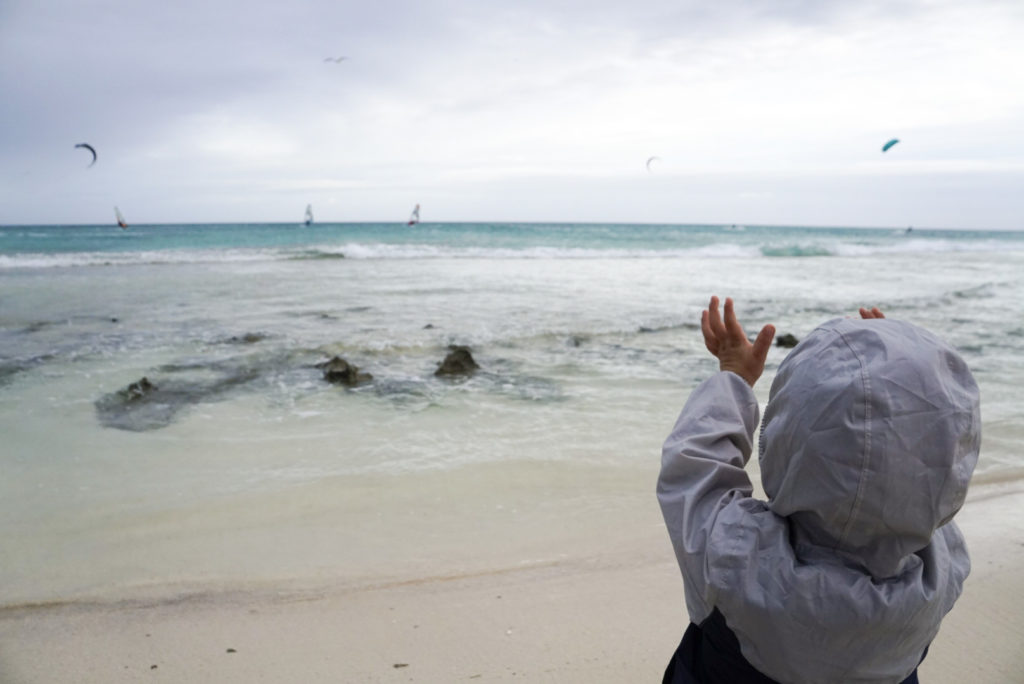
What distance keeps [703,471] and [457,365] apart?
5261 millimetres

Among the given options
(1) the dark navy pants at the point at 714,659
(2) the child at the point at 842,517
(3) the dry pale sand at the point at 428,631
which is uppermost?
(2) the child at the point at 842,517

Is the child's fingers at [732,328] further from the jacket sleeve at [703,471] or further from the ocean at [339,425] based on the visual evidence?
the ocean at [339,425]

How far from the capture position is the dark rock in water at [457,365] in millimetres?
6371

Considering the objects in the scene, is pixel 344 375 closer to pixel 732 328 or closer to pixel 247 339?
pixel 247 339

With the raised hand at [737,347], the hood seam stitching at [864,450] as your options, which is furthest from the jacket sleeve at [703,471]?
the hood seam stitching at [864,450]

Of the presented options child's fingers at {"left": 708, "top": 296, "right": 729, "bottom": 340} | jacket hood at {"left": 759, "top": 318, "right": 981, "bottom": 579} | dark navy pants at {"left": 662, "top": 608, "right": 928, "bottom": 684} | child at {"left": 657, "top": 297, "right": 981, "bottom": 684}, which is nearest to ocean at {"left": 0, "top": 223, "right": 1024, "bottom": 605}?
dark navy pants at {"left": 662, "top": 608, "right": 928, "bottom": 684}

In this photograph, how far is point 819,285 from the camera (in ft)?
51.6

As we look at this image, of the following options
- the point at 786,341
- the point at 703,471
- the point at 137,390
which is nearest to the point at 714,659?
the point at 703,471

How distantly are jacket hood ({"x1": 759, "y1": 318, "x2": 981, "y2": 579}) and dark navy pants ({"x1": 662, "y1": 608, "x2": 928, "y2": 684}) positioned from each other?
0.26m

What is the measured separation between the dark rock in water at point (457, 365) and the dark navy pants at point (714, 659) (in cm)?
505

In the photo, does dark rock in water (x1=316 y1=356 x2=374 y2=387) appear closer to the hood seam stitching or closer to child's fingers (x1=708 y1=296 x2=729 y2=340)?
child's fingers (x1=708 y1=296 x2=729 y2=340)

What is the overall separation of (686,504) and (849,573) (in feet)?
0.89

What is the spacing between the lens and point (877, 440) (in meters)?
1.02

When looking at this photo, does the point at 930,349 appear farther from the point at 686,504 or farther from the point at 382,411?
the point at 382,411
